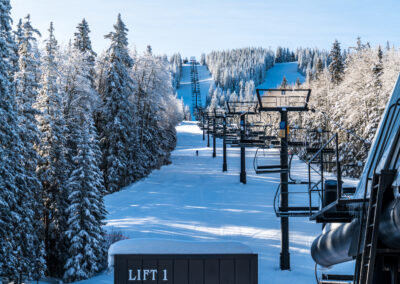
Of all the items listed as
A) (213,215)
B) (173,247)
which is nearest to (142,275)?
(173,247)

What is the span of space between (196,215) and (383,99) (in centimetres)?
1973

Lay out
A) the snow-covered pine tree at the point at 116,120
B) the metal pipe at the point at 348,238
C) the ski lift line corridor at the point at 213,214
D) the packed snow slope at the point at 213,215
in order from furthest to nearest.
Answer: the snow-covered pine tree at the point at 116,120 < the ski lift line corridor at the point at 213,214 < the packed snow slope at the point at 213,215 < the metal pipe at the point at 348,238

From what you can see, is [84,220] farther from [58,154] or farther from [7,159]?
[7,159]

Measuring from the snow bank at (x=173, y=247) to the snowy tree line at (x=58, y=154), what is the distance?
1000 cm

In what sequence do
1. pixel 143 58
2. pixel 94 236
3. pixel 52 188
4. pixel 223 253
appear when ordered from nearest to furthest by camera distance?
1. pixel 223 253
2. pixel 94 236
3. pixel 52 188
4. pixel 143 58

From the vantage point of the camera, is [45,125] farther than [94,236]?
Yes

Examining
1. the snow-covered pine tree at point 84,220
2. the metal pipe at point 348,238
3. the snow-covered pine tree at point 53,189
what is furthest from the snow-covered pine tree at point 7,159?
the metal pipe at point 348,238

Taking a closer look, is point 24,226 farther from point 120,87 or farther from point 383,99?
point 383,99

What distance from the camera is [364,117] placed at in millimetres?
40531

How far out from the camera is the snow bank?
8383 mm

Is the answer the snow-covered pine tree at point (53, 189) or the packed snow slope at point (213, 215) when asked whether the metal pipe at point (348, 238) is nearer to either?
the packed snow slope at point (213, 215)

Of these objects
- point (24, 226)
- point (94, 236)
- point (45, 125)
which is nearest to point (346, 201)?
point (24, 226)

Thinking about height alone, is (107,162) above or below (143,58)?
below

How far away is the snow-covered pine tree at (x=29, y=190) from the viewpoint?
18984 mm
